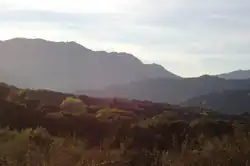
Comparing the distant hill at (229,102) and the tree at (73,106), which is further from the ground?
the tree at (73,106)

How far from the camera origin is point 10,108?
2002 inches

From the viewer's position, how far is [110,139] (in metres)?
23.4

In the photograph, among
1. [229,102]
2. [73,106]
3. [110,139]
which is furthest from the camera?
[229,102]

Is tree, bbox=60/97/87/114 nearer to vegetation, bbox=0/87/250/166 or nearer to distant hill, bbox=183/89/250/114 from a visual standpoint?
vegetation, bbox=0/87/250/166

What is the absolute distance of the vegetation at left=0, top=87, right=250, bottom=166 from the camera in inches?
481

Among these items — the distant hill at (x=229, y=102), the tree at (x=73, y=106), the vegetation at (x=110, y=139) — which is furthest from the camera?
the distant hill at (x=229, y=102)

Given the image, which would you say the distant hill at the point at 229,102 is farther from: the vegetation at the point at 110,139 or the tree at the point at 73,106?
the tree at the point at 73,106

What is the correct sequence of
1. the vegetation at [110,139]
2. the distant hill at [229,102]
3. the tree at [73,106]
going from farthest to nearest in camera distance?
the distant hill at [229,102], the tree at [73,106], the vegetation at [110,139]

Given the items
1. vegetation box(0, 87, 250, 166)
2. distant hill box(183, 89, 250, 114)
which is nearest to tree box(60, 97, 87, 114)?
vegetation box(0, 87, 250, 166)

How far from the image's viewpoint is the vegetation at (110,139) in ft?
40.1

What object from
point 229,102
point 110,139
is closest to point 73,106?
point 110,139

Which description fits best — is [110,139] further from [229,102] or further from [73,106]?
[229,102]

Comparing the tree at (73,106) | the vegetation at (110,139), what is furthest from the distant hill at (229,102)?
the tree at (73,106)

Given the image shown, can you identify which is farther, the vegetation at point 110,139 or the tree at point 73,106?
the tree at point 73,106
